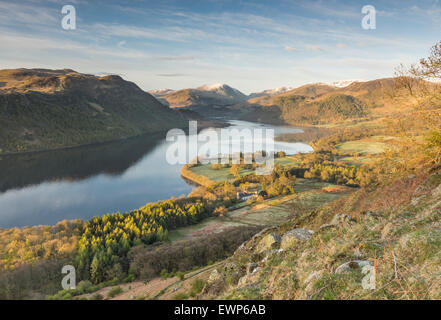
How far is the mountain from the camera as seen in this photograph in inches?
3812

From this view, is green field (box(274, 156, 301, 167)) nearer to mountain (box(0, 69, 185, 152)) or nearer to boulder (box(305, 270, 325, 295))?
boulder (box(305, 270, 325, 295))

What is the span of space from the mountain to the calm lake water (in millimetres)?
14704

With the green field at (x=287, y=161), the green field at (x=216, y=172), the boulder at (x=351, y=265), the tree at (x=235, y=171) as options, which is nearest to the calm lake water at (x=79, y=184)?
the green field at (x=216, y=172)

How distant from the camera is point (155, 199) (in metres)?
48.2

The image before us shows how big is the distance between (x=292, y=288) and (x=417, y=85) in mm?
11760

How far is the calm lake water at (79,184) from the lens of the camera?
140 ft

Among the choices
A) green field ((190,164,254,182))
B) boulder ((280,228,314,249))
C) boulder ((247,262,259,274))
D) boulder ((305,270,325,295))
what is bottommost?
green field ((190,164,254,182))

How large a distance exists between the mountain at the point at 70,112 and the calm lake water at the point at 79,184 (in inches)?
579

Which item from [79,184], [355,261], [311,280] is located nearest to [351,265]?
[355,261]

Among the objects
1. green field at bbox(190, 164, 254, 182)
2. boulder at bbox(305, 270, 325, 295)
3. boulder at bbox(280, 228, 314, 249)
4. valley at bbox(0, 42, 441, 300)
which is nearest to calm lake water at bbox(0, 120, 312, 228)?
valley at bbox(0, 42, 441, 300)

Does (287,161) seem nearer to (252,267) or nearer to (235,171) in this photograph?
(235,171)

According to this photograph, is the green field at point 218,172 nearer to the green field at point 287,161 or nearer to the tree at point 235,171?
the green field at point 287,161

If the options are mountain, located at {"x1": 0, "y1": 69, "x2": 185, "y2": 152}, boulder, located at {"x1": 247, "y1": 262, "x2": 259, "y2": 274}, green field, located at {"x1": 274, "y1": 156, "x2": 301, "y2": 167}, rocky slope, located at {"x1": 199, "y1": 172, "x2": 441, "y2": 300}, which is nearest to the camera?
rocky slope, located at {"x1": 199, "y1": 172, "x2": 441, "y2": 300}

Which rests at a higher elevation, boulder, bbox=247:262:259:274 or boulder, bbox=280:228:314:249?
boulder, bbox=280:228:314:249
